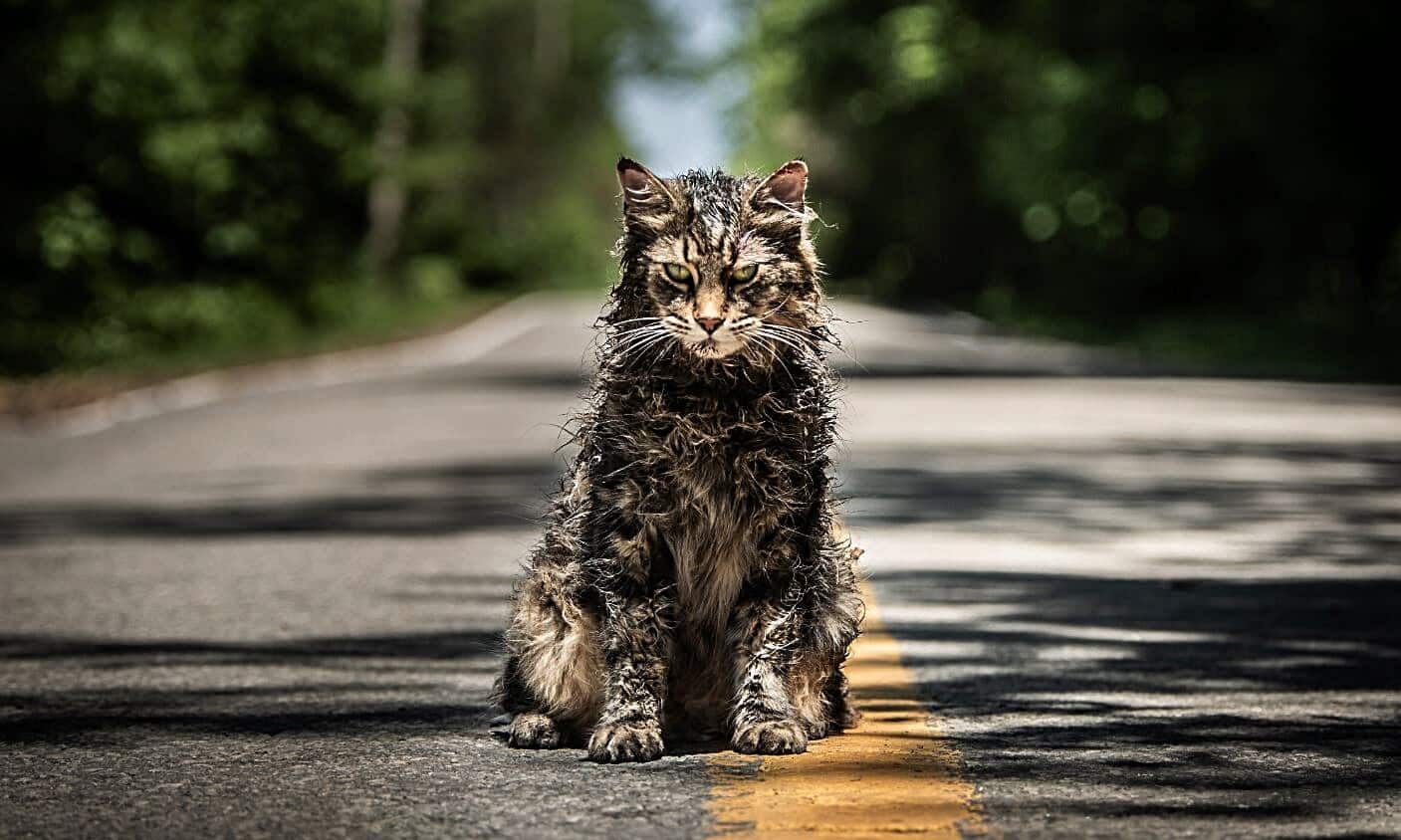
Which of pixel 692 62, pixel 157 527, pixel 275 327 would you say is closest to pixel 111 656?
pixel 157 527

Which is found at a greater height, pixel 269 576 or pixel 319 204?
pixel 319 204

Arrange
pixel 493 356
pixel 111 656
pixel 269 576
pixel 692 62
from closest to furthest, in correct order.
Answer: pixel 111 656, pixel 269 576, pixel 493 356, pixel 692 62

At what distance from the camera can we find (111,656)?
23.7 ft

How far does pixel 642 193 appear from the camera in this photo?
5.13 meters

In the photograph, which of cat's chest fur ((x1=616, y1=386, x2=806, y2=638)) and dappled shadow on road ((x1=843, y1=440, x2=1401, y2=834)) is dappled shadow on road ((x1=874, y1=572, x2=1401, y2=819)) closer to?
dappled shadow on road ((x1=843, y1=440, x2=1401, y2=834))

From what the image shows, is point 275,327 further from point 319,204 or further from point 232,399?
point 232,399

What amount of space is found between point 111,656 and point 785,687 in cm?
295

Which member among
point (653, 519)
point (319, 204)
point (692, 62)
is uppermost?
point (692, 62)

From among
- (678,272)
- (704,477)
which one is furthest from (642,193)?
(704,477)

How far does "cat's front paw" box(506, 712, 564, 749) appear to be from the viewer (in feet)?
17.8

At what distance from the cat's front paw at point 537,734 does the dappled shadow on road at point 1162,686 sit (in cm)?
106

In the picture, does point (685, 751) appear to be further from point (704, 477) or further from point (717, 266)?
point (717, 266)

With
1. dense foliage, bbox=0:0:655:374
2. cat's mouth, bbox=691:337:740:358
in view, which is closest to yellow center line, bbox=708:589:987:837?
cat's mouth, bbox=691:337:740:358

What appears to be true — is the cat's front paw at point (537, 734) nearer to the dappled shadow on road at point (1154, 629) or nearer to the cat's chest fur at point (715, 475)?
the cat's chest fur at point (715, 475)
